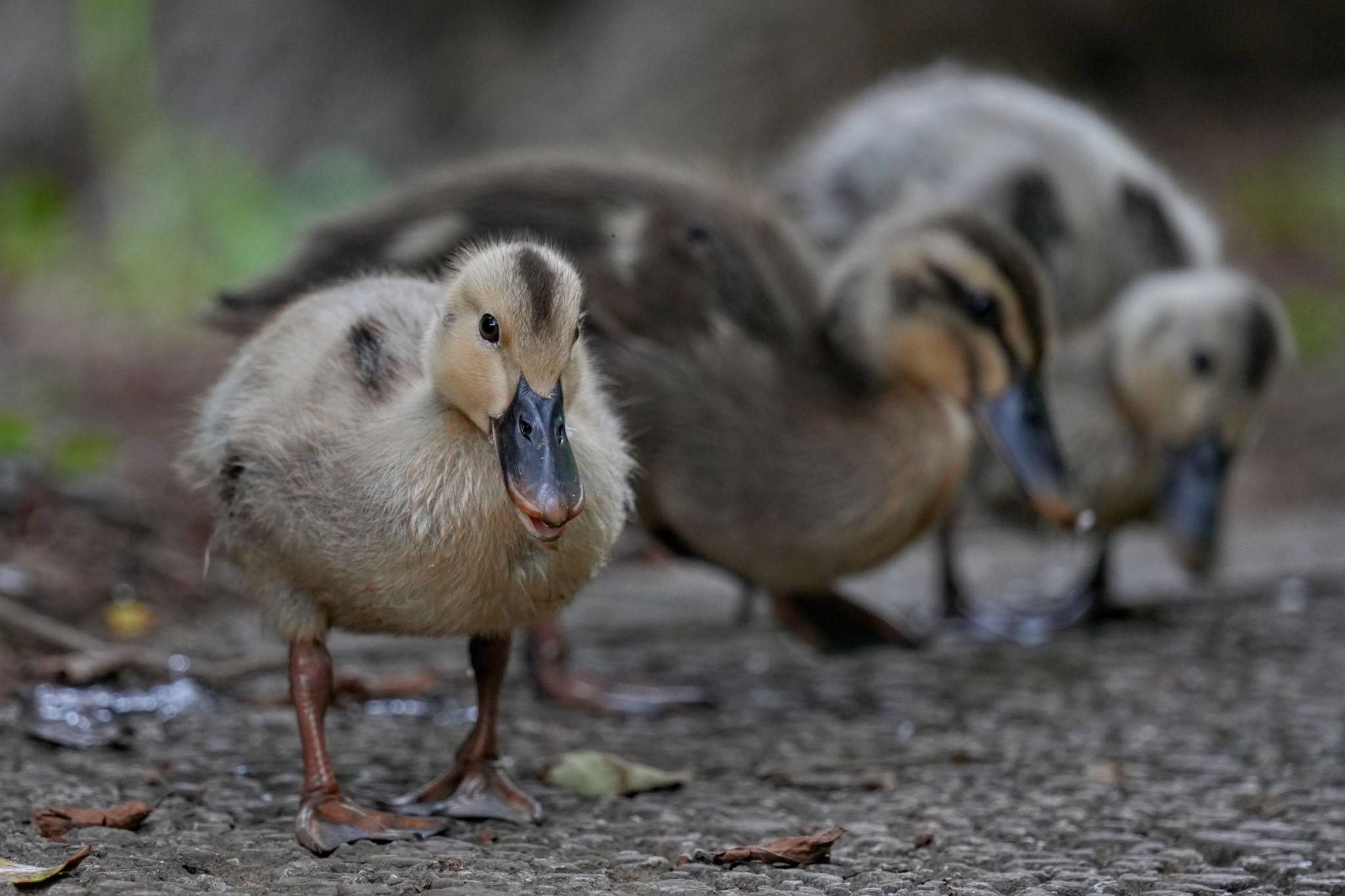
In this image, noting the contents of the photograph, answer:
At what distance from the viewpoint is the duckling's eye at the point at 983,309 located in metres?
4.59

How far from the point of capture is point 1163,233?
6.11 m

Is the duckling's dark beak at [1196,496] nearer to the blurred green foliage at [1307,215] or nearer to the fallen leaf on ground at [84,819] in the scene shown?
the fallen leaf on ground at [84,819]

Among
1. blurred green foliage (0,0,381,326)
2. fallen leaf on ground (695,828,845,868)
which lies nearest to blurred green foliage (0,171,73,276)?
blurred green foliage (0,0,381,326)

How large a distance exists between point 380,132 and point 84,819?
10.4m

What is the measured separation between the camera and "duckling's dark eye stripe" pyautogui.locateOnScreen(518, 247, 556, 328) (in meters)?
2.80

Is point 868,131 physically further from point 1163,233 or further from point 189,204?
point 189,204

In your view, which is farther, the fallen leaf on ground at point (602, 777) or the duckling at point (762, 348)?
the duckling at point (762, 348)

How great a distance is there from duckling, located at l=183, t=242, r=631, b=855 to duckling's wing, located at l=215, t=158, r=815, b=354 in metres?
1.14

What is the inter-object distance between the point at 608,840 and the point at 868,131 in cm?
381

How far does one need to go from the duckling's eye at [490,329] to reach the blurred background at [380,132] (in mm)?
2371

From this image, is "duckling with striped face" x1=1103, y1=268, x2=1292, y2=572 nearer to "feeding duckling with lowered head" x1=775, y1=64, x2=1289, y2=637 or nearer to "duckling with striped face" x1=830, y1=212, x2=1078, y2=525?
"feeding duckling with lowered head" x1=775, y1=64, x2=1289, y2=637

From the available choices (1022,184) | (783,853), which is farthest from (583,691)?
(1022,184)

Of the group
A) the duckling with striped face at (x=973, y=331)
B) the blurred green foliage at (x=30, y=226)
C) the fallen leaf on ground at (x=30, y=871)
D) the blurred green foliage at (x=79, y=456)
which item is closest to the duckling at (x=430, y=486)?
the fallen leaf on ground at (x=30, y=871)

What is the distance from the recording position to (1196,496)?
5449 millimetres
